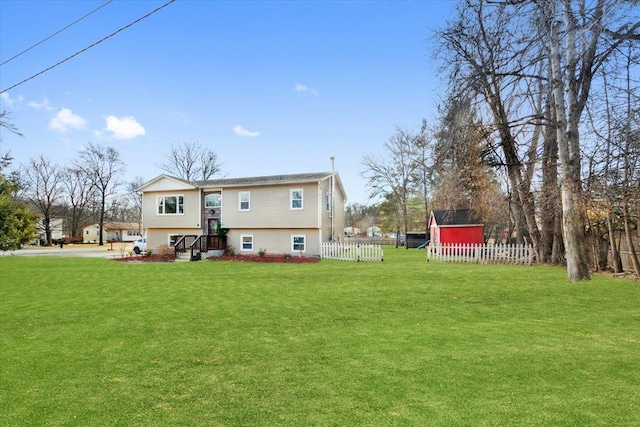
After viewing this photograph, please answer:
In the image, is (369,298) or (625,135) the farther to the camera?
(625,135)

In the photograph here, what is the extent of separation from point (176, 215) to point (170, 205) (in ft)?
2.92

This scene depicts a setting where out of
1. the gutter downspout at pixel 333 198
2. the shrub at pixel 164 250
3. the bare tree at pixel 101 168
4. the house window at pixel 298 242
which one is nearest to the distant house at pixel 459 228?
the gutter downspout at pixel 333 198

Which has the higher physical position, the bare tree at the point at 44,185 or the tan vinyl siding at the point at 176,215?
the bare tree at the point at 44,185

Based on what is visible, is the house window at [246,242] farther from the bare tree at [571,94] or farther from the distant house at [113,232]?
the distant house at [113,232]

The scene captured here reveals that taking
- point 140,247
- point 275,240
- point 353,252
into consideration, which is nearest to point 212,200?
point 275,240

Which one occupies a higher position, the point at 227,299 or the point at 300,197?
the point at 300,197

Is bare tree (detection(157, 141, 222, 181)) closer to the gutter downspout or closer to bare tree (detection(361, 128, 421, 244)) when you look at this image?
bare tree (detection(361, 128, 421, 244))

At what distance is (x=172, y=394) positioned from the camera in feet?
11.4

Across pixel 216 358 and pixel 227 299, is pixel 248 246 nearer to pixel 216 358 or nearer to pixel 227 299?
pixel 227 299

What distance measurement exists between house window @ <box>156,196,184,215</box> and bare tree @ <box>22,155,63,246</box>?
117ft

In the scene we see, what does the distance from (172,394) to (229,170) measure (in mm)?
46671

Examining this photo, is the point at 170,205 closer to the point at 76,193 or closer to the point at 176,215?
the point at 176,215

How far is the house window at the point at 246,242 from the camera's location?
22441mm

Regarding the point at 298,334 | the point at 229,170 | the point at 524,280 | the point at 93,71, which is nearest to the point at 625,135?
→ the point at 524,280
